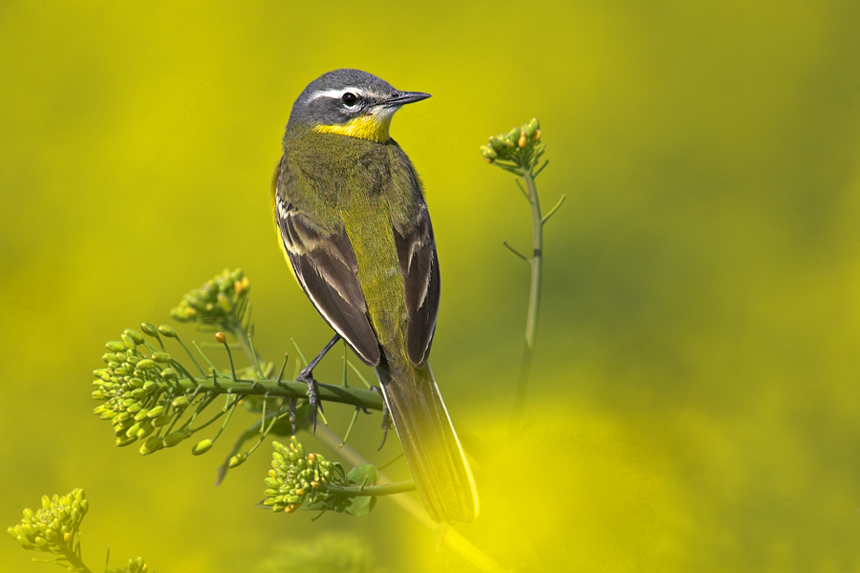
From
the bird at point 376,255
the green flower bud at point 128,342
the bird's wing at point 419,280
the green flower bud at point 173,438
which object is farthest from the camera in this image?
the bird's wing at point 419,280

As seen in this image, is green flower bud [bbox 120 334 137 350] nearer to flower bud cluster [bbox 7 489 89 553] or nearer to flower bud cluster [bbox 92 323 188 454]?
flower bud cluster [bbox 92 323 188 454]

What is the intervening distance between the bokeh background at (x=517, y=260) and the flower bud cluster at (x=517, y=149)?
87 cm

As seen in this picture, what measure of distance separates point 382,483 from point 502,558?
0.37 metres

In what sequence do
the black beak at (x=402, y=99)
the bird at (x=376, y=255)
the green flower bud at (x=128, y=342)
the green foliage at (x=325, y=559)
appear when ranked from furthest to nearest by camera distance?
the black beak at (x=402, y=99), the bird at (x=376, y=255), the green flower bud at (x=128, y=342), the green foliage at (x=325, y=559)

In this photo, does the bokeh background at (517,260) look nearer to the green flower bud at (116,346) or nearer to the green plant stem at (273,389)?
the green plant stem at (273,389)

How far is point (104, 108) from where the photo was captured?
732cm

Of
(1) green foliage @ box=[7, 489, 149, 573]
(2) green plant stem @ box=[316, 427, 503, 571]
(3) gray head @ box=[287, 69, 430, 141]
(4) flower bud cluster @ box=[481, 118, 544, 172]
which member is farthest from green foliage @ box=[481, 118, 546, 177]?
(3) gray head @ box=[287, 69, 430, 141]

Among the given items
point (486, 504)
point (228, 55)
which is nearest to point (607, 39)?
point (228, 55)

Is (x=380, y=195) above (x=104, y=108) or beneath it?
beneath

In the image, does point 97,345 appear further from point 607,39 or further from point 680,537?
point 607,39

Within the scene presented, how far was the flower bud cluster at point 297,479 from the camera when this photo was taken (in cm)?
189

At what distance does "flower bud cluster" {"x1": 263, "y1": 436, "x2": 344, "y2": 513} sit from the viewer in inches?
74.4

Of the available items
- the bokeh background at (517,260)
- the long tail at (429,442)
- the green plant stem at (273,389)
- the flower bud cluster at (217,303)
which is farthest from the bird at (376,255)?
the flower bud cluster at (217,303)

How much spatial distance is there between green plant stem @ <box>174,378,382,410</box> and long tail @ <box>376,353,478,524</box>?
0.31 m
